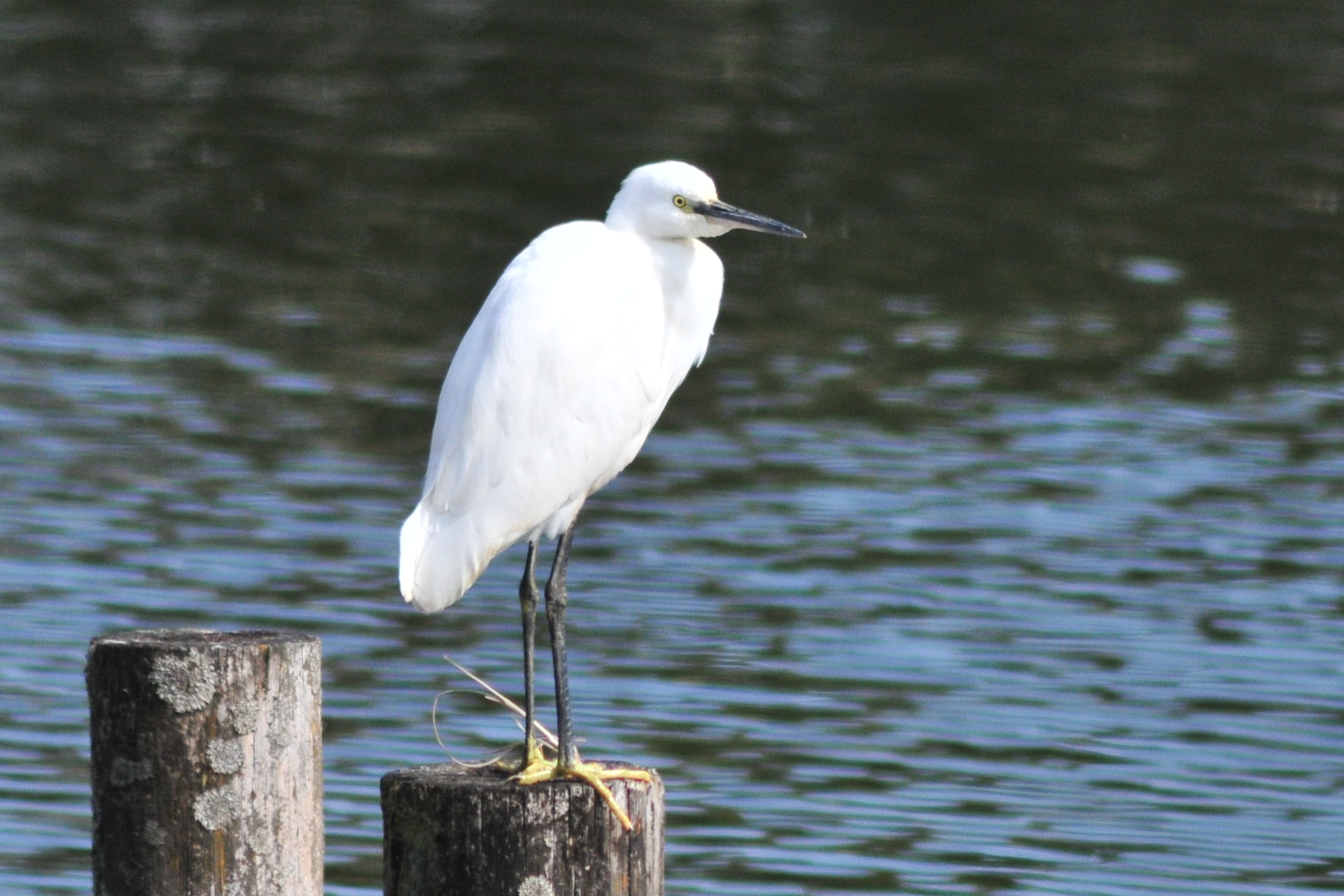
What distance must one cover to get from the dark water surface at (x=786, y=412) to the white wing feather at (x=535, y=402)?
1790 millimetres

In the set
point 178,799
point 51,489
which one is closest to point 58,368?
point 51,489

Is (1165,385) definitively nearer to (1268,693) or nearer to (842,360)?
(842,360)

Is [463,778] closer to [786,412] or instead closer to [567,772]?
[567,772]

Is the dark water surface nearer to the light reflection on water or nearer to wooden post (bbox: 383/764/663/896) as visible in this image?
the light reflection on water

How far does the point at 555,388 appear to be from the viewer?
177 inches

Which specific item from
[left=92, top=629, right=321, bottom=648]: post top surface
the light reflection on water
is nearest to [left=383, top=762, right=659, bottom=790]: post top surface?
[left=92, top=629, right=321, bottom=648]: post top surface

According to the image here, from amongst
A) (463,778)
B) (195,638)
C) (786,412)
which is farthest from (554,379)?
(786,412)

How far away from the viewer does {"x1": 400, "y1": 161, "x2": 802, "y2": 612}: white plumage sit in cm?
436

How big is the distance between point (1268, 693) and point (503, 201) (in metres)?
6.91

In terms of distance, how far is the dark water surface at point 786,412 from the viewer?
6621 millimetres

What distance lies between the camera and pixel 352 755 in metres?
6.54

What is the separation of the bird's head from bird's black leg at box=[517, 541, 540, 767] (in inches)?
27.4

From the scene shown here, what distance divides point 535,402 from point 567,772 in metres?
0.81

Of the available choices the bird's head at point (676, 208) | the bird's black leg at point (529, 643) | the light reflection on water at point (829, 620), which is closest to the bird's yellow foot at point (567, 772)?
the bird's black leg at point (529, 643)
